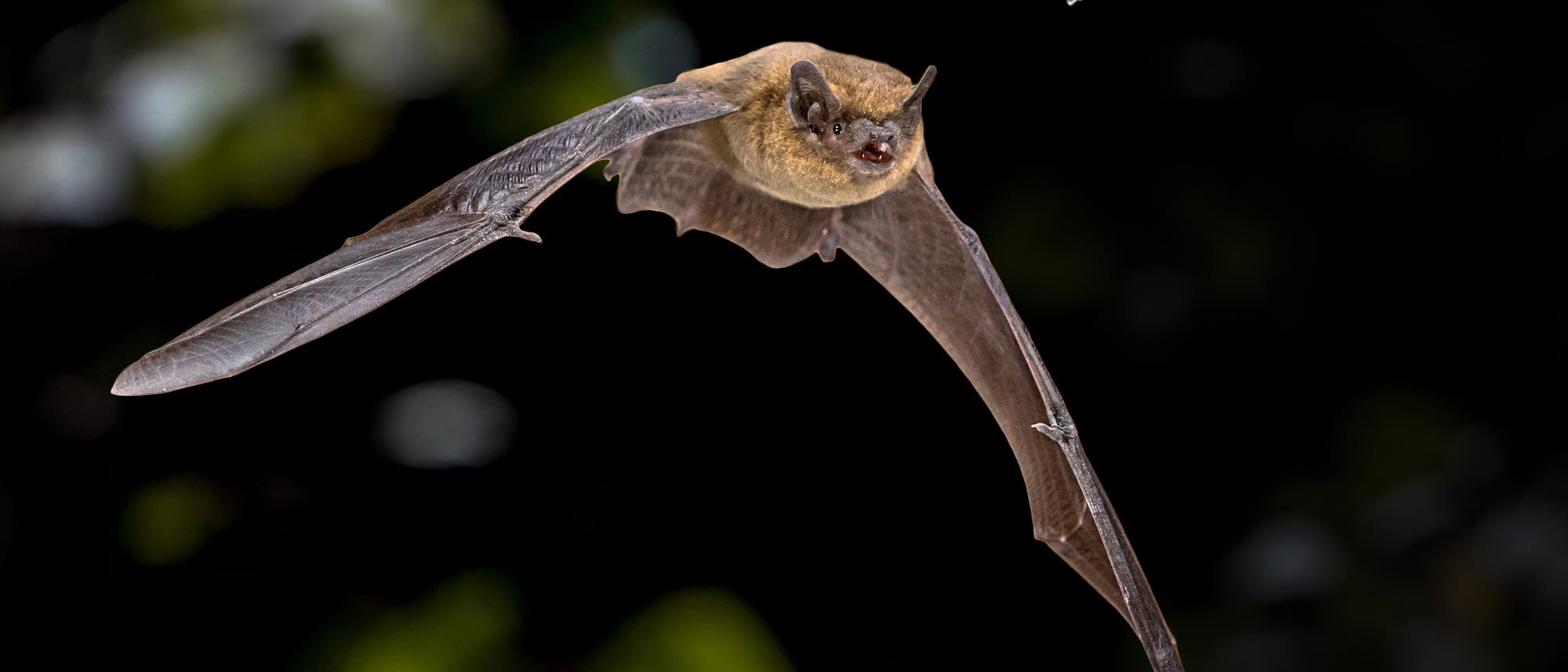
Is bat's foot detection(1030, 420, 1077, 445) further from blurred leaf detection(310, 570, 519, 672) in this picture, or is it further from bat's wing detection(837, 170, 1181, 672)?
blurred leaf detection(310, 570, 519, 672)

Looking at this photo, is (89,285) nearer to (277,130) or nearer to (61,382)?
(61,382)

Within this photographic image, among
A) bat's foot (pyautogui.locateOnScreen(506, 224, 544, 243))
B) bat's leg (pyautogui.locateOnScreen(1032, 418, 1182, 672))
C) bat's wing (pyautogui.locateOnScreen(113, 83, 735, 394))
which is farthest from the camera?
bat's leg (pyautogui.locateOnScreen(1032, 418, 1182, 672))

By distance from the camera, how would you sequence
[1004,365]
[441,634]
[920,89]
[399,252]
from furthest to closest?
[441,634] < [1004,365] < [920,89] < [399,252]

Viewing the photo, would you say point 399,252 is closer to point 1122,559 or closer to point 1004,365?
point 1004,365

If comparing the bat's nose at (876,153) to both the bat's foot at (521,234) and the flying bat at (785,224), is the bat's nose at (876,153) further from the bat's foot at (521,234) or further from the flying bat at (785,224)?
the bat's foot at (521,234)

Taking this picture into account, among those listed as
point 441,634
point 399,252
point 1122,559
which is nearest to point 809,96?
point 399,252

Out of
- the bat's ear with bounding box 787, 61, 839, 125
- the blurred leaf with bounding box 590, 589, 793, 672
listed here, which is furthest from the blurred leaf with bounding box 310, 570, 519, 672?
the bat's ear with bounding box 787, 61, 839, 125

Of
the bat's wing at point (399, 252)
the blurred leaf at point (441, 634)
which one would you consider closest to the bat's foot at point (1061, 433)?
the bat's wing at point (399, 252)
